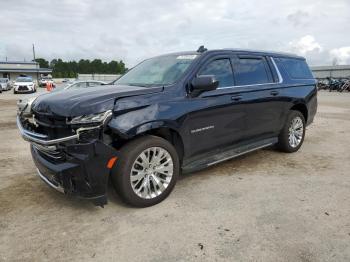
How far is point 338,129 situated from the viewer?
30.3 feet

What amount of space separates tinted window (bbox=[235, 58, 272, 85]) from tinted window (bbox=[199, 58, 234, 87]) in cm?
16

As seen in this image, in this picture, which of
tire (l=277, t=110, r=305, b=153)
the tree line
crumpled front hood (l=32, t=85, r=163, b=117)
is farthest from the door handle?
the tree line

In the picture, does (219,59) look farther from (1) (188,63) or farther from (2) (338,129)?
(2) (338,129)

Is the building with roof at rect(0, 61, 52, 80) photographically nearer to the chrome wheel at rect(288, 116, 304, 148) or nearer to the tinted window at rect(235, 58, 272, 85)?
the chrome wheel at rect(288, 116, 304, 148)

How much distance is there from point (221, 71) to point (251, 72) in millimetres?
724

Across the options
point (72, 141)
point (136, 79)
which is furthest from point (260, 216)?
point (136, 79)

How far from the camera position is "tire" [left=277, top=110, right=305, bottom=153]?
19.6 ft

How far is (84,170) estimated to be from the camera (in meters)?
3.33

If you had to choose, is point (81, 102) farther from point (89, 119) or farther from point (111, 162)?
point (111, 162)

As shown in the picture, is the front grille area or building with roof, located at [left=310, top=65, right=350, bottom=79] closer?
the front grille area

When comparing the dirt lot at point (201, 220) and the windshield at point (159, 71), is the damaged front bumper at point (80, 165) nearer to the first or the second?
the dirt lot at point (201, 220)

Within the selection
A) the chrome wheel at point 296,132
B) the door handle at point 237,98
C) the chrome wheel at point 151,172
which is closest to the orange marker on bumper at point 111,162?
the chrome wheel at point 151,172

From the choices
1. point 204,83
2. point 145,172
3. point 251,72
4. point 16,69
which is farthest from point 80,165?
point 16,69

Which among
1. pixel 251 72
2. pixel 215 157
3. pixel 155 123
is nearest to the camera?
pixel 155 123
